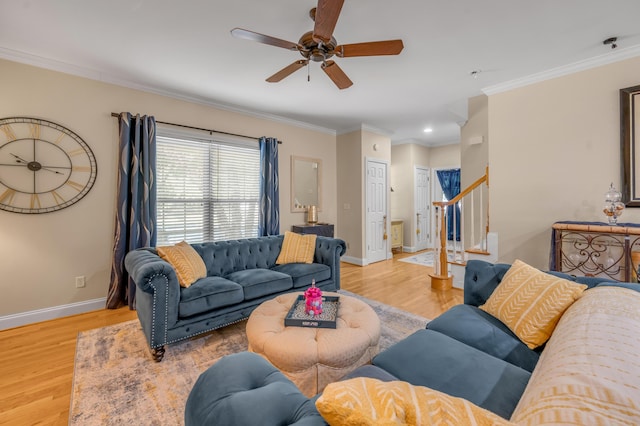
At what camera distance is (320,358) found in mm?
1615

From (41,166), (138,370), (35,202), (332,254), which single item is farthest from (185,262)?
(41,166)

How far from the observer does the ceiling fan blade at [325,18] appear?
1.59 m

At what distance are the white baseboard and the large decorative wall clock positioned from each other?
106 centimetres

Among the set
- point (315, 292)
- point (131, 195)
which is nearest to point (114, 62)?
point (131, 195)

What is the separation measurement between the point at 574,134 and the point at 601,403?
3553 mm

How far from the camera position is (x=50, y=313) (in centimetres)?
295

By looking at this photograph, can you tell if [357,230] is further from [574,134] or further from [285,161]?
[574,134]

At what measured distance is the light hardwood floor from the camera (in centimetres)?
170

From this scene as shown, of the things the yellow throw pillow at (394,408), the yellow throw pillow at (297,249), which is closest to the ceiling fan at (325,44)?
the yellow throw pillow at (394,408)

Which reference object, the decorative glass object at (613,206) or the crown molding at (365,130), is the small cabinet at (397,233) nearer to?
the crown molding at (365,130)

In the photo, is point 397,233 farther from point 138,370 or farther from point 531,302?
point 138,370

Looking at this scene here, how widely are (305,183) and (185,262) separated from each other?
301cm

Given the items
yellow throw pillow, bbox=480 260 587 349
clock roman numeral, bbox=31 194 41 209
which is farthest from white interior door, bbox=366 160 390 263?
clock roman numeral, bbox=31 194 41 209

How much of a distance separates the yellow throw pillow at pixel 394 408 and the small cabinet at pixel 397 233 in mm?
6084
